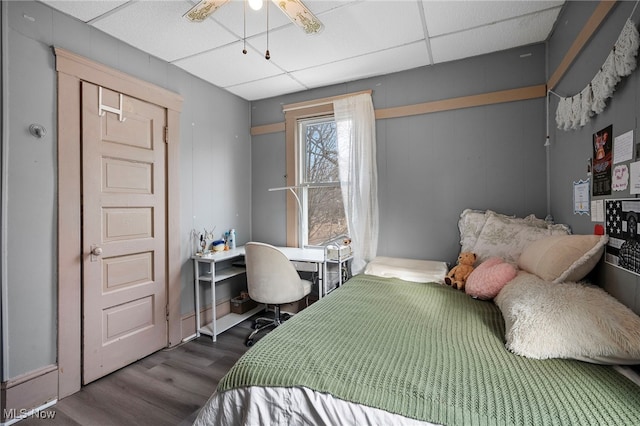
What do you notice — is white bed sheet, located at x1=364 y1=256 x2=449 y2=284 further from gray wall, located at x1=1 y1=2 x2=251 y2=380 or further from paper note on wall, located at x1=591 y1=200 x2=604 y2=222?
gray wall, located at x1=1 y1=2 x2=251 y2=380

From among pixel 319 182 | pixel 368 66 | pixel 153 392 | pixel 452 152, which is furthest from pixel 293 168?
pixel 153 392

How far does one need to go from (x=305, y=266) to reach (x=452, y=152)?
1.74 meters

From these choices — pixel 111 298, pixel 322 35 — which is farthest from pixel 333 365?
pixel 322 35

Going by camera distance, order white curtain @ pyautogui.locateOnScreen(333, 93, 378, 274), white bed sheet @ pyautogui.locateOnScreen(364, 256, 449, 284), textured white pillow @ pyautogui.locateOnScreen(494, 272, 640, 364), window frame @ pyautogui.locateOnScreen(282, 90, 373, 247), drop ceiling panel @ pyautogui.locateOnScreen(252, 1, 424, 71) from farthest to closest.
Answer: window frame @ pyautogui.locateOnScreen(282, 90, 373, 247) → white curtain @ pyautogui.locateOnScreen(333, 93, 378, 274) → white bed sheet @ pyautogui.locateOnScreen(364, 256, 449, 284) → drop ceiling panel @ pyautogui.locateOnScreen(252, 1, 424, 71) → textured white pillow @ pyautogui.locateOnScreen(494, 272, 640, 364)

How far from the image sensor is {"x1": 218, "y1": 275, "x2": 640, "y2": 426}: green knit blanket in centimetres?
87

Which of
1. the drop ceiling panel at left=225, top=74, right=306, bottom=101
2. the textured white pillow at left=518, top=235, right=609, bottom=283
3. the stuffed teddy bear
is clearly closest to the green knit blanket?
the textured white pillow at left=518, top=235, right=609, bottom=283

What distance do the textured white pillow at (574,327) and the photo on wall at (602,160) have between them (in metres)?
0.55

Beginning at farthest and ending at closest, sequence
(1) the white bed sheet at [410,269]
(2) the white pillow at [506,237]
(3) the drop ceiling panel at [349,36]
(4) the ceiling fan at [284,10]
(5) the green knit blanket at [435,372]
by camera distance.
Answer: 1. (1) the white bed sheet at [410,269]
2. (2) the white pillow at [506,237]
3. (3) the drop ceiling panel at [349,36]
4. (4) the ceiling fan at [284,10]
5. (5) the green knit blanket at [435,372]

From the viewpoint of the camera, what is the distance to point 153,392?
6.46 ft

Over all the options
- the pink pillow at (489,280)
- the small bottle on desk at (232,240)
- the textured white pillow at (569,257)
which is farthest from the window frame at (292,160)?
the textured white pillow at (569,257)

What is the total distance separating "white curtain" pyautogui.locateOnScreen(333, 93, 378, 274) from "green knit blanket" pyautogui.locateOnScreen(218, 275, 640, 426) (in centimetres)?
134

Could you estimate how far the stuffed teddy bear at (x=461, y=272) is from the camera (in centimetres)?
214
